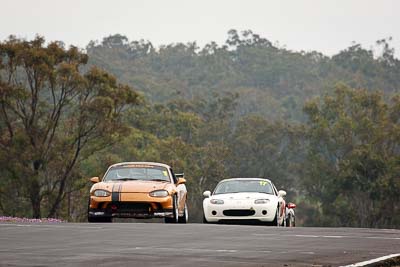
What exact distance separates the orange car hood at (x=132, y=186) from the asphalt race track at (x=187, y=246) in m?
4.92

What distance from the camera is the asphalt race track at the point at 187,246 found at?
41.6 feet

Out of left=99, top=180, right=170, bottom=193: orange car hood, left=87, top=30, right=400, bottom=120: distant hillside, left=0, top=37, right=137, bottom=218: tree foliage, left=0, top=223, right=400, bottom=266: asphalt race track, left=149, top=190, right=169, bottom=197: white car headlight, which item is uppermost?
left=87, top=30, right=400, bottom=120: distant hillside

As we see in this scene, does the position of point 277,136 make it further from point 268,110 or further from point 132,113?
point 268,110

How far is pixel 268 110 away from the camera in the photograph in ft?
477

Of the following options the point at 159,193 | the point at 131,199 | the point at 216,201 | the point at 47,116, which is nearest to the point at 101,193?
the point at 131,199

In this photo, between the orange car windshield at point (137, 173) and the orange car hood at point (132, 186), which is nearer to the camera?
the orange car hood at point (132, 186)

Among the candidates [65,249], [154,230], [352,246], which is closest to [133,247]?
[65,249]

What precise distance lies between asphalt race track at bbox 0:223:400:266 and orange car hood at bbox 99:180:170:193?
194 inches

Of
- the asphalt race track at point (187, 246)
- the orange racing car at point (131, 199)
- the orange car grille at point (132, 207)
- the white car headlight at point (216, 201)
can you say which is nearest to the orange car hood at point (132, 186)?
the orange racing car at point (131, 199)

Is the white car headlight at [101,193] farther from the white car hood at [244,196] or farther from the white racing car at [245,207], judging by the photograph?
the white car hood at [244,196]

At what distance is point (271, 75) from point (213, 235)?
496ft

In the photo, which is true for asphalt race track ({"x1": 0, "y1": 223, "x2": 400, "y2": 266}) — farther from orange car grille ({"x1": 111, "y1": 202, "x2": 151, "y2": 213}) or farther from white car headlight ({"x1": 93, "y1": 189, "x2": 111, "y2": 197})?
white car headlight ({"x1": 93, "y1": 189, "x2": 111, "y2": 197})

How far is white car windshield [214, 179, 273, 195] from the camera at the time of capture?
26547 mm

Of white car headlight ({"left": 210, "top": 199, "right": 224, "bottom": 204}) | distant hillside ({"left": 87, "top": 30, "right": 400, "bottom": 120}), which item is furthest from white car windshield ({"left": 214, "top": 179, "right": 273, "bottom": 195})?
distant hillside ({"left": 87, "top": 30, "right": 400, "bottom": 120})
